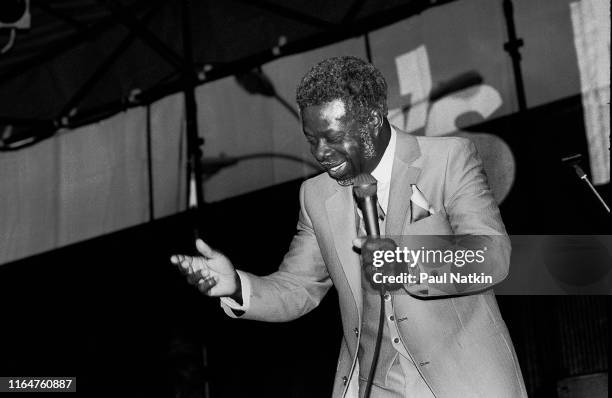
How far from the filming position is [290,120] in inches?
243

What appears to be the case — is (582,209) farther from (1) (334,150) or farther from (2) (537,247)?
(1) (334,150)

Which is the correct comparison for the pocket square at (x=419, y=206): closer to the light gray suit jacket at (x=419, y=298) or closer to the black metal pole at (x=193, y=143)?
the light gray suit jacket at (x=419, y=298)

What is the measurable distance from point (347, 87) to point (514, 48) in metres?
3.04

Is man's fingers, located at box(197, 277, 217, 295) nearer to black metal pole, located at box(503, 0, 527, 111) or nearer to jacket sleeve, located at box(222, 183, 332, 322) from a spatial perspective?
jacket sleeve, located at box(222, 183, 332, 322)

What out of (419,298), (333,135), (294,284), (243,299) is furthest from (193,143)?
(419,298)

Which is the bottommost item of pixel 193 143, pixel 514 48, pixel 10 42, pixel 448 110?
pixel 193 143

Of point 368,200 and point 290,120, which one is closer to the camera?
point 368,200

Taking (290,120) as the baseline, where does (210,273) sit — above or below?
below

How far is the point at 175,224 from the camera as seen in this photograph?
6.50 m

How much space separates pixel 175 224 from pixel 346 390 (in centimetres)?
441

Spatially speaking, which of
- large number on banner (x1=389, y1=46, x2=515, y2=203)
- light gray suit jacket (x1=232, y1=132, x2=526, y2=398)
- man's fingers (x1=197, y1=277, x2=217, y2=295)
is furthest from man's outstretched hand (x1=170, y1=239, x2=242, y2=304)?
large number on banner (x1=389, y1=46, x2=515, y2=203)

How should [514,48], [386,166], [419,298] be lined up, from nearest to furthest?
[419,298] < [386,166] < [514,48]

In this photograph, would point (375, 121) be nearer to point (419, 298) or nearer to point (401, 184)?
point (401, 184)

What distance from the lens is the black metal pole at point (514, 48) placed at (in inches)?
195
